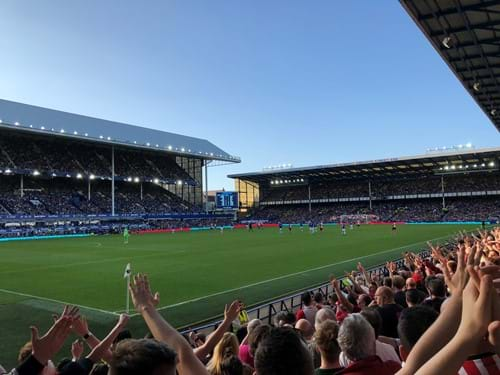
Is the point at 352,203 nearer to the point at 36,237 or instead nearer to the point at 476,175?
the point at 476,175

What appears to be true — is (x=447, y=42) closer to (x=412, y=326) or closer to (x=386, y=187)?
(x=412, y=326)

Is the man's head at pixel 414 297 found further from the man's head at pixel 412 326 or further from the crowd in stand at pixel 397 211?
the crowd in stand at pixel 397 211

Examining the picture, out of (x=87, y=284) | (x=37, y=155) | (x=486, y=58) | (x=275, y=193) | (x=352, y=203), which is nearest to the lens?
(x=486, y=58)

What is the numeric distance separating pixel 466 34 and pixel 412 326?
46.5 ft

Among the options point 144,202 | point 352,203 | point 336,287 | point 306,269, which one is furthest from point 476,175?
point 336,287

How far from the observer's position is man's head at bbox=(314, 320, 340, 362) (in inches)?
124

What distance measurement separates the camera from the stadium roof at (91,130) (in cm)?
A: 5869

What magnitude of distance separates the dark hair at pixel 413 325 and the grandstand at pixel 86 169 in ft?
203

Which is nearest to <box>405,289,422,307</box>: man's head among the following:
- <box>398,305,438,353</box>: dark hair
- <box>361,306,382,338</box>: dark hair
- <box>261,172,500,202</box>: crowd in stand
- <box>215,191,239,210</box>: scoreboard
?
<box>361,306,382,338</box>: dark hair

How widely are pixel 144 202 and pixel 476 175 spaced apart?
68.2m

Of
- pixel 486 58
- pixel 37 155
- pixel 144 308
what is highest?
pixel 37 155

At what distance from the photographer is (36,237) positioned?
2045 inches

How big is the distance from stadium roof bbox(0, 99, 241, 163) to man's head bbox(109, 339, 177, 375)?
206 ft

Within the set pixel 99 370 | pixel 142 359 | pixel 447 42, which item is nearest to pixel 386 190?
pixel 447 42
